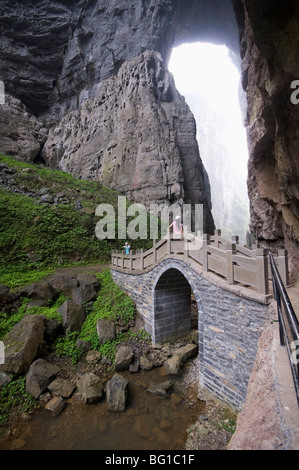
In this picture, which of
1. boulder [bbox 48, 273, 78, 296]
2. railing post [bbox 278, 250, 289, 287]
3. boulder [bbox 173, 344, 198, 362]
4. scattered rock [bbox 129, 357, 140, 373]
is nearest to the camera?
railing post [bbox 278, 250, 289, 287]

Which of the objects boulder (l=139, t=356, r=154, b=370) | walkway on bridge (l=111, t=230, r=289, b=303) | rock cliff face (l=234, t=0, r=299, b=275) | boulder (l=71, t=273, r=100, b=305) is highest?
rock cliff face (l=234, t=0, r=299, b=275)

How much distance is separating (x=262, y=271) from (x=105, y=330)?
680 centimetres

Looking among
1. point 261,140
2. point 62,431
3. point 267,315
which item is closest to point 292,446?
point 267,315

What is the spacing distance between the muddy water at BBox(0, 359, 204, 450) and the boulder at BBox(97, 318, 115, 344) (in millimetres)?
2276

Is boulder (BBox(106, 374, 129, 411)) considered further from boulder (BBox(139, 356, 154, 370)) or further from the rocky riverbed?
boulder (BBox(139, 356, 154, 370))

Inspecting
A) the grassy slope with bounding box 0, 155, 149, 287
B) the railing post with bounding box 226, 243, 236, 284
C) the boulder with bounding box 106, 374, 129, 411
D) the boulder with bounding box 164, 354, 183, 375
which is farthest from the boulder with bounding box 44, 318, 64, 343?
the railing post with bounding box 226, 243, 236, 284

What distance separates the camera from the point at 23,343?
7.08 meters

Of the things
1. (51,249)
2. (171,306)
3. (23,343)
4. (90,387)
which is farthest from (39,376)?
(51,249)

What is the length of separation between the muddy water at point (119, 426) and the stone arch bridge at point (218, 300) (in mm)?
1133

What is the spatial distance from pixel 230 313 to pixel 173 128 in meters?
21.9

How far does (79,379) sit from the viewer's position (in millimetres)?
6965

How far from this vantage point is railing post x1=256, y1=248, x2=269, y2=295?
470 centimetres

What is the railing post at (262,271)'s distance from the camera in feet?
15.4

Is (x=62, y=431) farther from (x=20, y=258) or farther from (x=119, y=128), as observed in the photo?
(x=119, y=128)
